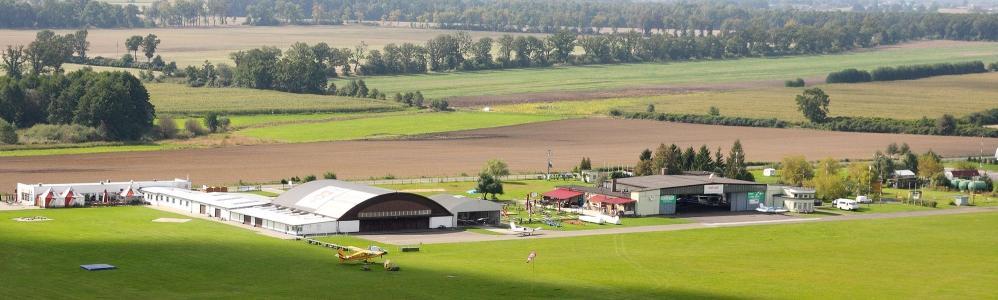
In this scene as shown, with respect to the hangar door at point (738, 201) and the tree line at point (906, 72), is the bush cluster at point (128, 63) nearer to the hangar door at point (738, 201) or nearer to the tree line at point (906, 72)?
the tree line at point (906, 72)

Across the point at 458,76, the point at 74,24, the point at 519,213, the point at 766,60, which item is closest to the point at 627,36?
the point at 766,60

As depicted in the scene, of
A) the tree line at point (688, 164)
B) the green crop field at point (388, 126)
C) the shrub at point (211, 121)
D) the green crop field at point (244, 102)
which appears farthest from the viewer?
the green crop field at point (244, 102)

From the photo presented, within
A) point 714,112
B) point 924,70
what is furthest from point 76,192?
point 924,70

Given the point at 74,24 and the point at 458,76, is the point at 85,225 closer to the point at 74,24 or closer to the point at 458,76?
the point at 458,76

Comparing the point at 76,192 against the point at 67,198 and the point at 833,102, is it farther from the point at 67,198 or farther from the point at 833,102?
the point at 833,102

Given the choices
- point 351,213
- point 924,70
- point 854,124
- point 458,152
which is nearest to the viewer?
point 351,213

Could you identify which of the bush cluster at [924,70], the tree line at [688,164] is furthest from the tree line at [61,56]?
the bush cluster at [924,70]
